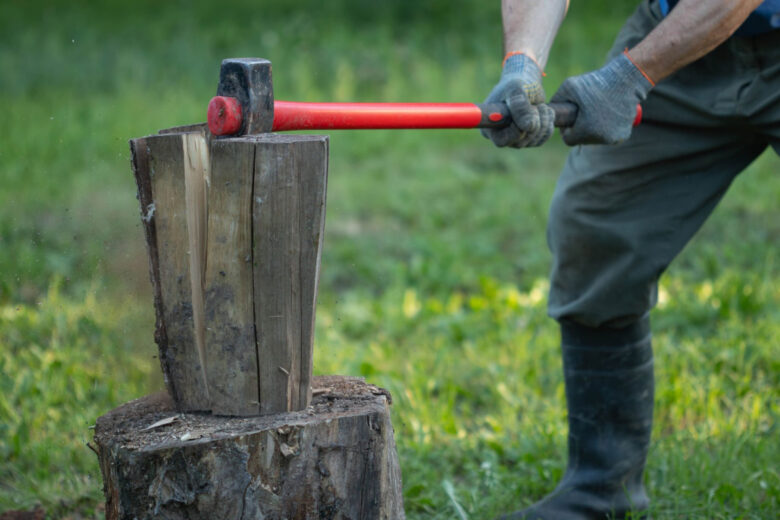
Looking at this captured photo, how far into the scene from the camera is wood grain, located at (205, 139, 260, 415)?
4.91ft

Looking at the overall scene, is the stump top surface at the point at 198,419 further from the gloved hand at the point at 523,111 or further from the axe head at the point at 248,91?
the gloved hand at the point at 523,111

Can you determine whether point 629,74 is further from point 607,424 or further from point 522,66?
point 607,424

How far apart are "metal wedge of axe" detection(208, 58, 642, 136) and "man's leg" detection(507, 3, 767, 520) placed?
433 millimetres

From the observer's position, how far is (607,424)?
→ 2.31m

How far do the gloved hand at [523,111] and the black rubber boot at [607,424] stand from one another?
66 centimetres

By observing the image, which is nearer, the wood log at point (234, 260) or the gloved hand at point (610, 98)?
the wood log at point (234, 260)

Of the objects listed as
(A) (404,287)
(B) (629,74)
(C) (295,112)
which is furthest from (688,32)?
(A) (404,287)

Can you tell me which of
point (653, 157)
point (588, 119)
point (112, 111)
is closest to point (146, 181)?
point (588, 119)

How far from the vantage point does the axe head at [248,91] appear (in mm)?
1538

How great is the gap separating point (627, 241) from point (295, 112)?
3.31 ft

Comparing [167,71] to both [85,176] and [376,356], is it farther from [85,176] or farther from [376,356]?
[376,356]

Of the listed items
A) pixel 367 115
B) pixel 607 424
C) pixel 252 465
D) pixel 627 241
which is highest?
pixel 367 115

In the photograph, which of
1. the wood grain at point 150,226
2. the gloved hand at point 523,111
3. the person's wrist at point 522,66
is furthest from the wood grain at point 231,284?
the person's wrist at point 522,66

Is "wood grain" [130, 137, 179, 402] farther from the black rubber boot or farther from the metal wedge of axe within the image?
the black rubber boot
